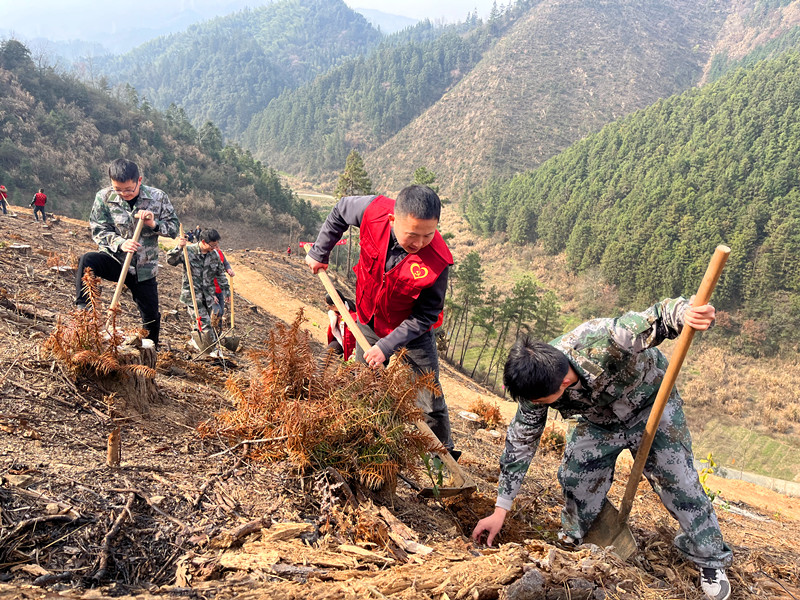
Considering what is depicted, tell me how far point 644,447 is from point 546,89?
97.2 m

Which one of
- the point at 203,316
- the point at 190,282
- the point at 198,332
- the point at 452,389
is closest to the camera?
the point at 190,282

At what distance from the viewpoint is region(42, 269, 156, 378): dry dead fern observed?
3021mm

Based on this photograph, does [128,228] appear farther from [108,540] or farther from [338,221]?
[108,540]

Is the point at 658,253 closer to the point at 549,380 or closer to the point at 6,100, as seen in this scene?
the point at 549,380

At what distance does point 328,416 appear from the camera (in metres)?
2.49

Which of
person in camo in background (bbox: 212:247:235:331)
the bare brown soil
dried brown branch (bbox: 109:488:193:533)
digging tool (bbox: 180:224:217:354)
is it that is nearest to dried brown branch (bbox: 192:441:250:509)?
the bare brown soil

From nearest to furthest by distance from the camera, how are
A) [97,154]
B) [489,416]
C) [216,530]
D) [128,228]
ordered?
[216,530]
[128,228]
[489,416]
[97,154]

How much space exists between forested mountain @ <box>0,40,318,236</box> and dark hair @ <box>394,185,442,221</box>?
103ft

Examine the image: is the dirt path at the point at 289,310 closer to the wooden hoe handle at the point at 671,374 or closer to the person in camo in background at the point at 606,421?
the person in camo in background at the point at 606,421

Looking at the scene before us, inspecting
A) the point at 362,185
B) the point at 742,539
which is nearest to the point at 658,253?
the point at 362,185

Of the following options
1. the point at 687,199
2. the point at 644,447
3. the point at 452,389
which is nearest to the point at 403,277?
the point at 644,447

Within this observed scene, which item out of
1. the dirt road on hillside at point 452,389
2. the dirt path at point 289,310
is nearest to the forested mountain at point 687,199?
the dirt path at point 289,310

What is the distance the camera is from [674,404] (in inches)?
114

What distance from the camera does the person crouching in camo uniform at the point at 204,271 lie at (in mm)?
6766
